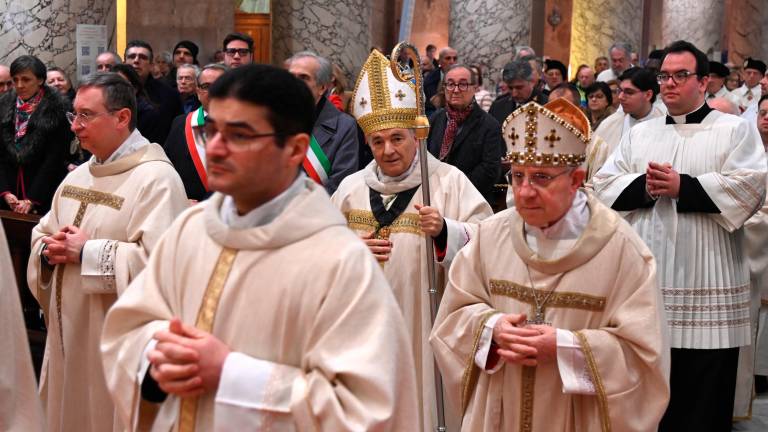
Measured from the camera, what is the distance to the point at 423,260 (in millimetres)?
5496

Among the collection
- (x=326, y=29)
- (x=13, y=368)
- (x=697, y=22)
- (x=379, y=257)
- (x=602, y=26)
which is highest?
(x=697, y=22)

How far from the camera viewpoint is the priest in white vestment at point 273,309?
275 centimetres

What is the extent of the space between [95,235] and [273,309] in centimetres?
224

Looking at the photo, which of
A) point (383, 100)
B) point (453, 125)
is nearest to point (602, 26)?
point (453, 125)

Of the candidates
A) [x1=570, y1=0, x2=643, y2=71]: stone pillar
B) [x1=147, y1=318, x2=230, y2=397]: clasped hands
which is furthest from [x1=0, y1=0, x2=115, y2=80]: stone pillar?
[x1=570, y1=0, x2=643, y2=71]: stone pillar

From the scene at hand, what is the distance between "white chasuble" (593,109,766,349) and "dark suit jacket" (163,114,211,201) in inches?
84.1

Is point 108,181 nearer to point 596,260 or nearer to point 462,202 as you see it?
point 462,202

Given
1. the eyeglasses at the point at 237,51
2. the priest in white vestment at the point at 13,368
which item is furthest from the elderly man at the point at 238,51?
the priest in white vestment at the point at 13,368

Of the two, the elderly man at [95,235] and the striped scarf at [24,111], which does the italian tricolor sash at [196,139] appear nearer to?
the elderly man at [95,235]

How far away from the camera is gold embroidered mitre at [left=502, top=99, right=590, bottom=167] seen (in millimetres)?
3838

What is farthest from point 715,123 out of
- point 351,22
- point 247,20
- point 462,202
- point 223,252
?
point 247,20

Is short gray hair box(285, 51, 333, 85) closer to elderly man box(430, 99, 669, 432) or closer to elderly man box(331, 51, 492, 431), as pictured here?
elderly man box(331, 51, 492, 431)

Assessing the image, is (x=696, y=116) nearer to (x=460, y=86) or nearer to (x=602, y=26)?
(x=460, y=86)

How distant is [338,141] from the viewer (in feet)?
21.2
